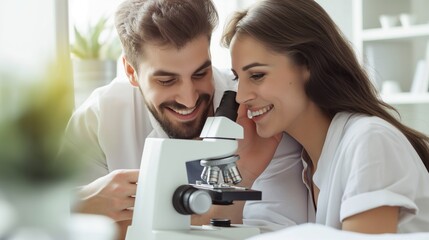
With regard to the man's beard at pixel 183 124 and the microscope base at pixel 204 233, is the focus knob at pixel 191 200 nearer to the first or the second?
the microscope base at pixel 204 233

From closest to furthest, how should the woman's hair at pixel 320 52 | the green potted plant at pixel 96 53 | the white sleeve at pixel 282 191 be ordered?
the woman's hair at pixel 320 52
the white sleeve at pixel 282 191
the green potted plant at pixel 96 53

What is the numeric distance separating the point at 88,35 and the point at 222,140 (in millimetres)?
2463

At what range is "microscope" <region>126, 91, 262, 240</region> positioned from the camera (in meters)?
1.28

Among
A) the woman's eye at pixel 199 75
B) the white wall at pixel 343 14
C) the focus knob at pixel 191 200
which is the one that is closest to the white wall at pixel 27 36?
the focus knob at pixel 191 200

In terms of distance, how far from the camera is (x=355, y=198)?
1407 millimetres

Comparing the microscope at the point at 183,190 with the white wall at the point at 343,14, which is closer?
the microscope at the point at 183,190

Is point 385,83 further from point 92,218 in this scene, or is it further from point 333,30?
point 92,218

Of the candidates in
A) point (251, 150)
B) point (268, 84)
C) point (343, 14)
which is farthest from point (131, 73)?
point (343, 14)

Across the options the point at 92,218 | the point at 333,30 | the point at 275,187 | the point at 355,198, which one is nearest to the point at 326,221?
the point at 355,198

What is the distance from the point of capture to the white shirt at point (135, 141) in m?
1.95

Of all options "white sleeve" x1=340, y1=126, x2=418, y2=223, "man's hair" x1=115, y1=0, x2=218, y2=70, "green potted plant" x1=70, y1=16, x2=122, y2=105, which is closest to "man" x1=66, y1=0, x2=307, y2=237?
"man's hair" x1=115, y1=0, x2=218, y2=70

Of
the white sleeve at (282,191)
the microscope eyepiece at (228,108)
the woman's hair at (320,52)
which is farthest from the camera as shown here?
the white sleeve at (282,191)

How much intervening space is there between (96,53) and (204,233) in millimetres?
2524

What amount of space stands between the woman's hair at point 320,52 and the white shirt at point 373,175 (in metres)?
0.10
